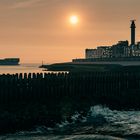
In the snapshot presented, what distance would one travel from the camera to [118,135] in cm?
2191

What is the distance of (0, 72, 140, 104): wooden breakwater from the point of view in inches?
1138

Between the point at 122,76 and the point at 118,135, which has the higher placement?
the point at 122,76

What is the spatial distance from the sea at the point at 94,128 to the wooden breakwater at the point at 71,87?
9.82ft

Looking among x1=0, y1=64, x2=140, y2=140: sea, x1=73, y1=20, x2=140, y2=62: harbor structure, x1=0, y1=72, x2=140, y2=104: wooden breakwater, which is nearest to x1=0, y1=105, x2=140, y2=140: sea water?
x1=0, y1=64, x2=140, y2=140: sea

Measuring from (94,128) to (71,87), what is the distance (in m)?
8.83

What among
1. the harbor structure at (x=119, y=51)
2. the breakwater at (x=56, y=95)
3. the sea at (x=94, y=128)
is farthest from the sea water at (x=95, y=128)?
the harbor structure at (x=119, y=51)

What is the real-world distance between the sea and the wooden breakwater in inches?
118

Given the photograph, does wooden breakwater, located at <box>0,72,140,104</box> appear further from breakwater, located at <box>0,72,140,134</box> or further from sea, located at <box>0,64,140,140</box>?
sea, located at <box>0,64,140,140</box>

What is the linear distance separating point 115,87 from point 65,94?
17.3ft

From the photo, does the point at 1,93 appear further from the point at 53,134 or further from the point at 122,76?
the point at 122,76

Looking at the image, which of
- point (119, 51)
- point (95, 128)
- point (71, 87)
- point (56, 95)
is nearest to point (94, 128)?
point (95, 128)

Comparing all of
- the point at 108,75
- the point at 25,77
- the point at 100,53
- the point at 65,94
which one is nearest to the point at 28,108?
the point at 25,77

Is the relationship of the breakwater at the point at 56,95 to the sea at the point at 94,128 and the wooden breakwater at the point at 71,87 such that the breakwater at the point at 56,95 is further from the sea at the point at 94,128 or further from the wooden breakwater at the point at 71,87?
the sea at the point at 94,128

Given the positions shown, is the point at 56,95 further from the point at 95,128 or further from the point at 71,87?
the point at 95,128
